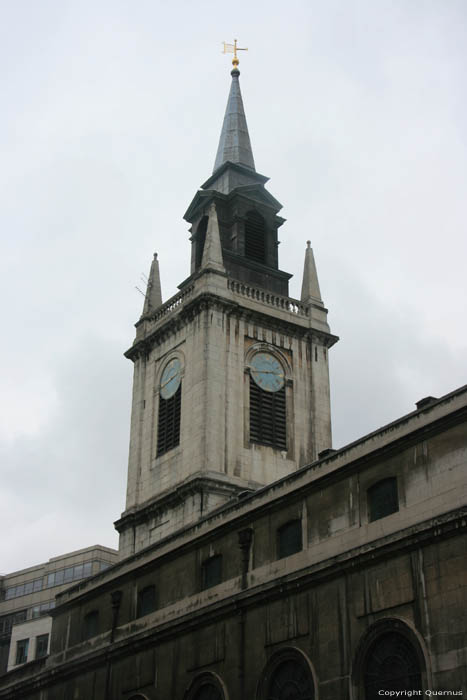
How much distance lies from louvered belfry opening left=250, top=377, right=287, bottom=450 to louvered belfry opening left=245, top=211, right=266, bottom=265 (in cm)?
968

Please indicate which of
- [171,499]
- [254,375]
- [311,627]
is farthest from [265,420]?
[311,627]

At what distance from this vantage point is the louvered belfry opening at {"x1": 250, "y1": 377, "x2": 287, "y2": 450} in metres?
55.3

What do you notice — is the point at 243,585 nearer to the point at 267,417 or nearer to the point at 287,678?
the point at 287,678

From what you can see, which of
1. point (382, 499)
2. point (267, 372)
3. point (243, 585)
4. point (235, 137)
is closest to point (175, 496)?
point (267, 372)

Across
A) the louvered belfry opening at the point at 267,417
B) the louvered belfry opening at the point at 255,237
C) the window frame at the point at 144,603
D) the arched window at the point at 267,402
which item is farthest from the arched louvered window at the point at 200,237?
the window frame at the point at 144,603

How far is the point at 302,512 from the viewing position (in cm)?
3569

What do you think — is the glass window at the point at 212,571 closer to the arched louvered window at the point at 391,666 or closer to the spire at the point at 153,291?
the arched louvered window at the point at 391,666

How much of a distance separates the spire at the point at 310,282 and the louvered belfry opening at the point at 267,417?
7359mm

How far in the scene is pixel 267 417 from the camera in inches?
2208

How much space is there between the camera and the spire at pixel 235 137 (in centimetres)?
6894

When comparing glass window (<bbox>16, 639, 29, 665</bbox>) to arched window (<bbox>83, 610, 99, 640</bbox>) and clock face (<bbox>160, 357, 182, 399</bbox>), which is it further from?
arched window (<bbox>83, 610, 99, 640</bbox>)

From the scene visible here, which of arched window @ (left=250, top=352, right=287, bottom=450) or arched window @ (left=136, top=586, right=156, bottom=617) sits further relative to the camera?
arched window @ (left=250, top=352, right=287, bottom=450)

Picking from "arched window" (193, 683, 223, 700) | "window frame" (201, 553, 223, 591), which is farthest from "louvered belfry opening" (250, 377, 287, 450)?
"arched window" (193, 683, 223, 700)

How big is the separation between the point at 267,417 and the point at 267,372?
2663 millimetres
